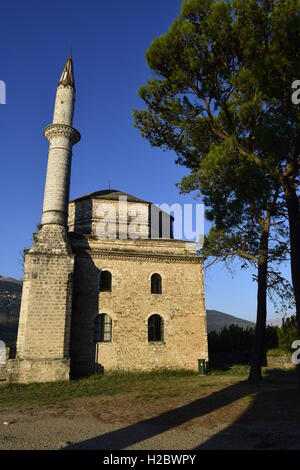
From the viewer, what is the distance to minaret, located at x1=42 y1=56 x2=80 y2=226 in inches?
687

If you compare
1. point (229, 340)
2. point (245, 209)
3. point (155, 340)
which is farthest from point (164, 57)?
point (229, 340)

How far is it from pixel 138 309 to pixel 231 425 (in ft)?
34.1

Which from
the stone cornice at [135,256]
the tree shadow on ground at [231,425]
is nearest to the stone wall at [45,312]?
the stone cornice at [135,256]

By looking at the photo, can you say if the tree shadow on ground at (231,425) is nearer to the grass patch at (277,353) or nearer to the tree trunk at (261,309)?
the tree trunk at (261,309)

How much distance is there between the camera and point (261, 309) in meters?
12.2

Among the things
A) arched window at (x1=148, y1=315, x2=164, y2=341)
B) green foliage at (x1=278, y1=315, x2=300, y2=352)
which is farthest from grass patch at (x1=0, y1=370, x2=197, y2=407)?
green foliage at (x1=278, y1=315, x2=300, y2=352)

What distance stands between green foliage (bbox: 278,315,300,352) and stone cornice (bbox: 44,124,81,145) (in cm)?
1674

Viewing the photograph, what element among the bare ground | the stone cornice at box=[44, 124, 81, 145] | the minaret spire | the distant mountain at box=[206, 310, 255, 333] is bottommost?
the bare ground

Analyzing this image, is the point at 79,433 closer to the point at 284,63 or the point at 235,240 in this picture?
the point at 235,240

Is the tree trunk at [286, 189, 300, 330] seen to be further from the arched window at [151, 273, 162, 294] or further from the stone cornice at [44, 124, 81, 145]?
the stone cornice at [44, 124, 81, 145]

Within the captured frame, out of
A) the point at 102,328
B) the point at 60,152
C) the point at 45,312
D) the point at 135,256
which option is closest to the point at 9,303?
the point at 60,152

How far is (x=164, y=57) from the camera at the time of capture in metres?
11.9

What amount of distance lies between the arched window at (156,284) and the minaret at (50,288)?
14.3 feet
